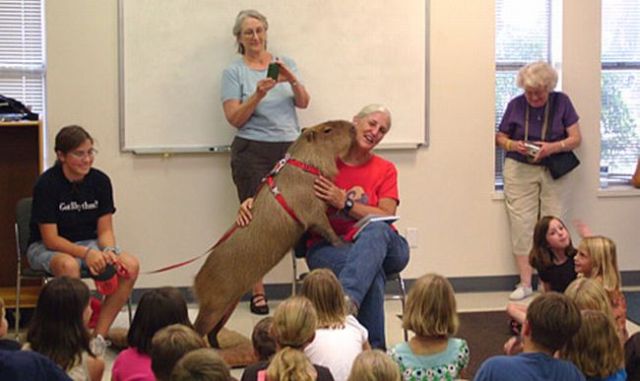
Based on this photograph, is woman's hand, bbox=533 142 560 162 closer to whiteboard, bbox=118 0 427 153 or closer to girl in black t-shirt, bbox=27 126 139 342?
whiteboard, bbox=118 0 427 153

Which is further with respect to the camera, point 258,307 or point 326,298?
point 258,307

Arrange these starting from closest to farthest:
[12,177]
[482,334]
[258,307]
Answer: [482,334] → [12,177] → [258,307]

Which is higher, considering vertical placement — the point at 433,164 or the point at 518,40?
the point at 518,40

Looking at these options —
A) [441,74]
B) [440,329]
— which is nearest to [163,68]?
[441,74]

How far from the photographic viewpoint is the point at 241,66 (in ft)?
18.7

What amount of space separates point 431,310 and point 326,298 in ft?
1.23

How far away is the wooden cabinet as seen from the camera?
564cm

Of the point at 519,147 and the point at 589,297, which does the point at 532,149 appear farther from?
the point at 589,297

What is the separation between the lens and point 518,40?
6.52 metres

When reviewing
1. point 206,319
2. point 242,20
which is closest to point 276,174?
point 206,319

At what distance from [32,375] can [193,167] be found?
11.2 ft

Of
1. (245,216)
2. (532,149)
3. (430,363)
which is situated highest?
(532,149)

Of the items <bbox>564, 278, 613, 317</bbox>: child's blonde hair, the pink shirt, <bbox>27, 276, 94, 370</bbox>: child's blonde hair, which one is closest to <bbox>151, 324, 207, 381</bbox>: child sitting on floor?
the pink shirt

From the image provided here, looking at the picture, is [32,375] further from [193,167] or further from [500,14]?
[500,14]
